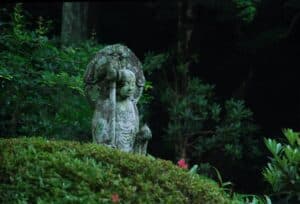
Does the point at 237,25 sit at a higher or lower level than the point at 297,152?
higher

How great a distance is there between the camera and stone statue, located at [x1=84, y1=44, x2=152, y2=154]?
7.05 m

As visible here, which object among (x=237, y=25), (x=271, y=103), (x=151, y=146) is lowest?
(x=151, y=146)

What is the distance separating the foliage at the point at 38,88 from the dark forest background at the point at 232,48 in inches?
90.2

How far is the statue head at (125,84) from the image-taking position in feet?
23.4

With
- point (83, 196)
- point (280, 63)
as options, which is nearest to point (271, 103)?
point (280, 63)

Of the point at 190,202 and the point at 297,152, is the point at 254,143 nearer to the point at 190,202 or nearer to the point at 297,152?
the point at 297,152

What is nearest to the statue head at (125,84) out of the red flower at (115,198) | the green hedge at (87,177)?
the green hedge at (87,177)

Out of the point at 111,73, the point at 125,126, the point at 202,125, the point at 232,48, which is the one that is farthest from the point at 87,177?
the point at 232,48

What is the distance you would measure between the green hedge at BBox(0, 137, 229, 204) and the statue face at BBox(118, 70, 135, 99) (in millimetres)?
1087

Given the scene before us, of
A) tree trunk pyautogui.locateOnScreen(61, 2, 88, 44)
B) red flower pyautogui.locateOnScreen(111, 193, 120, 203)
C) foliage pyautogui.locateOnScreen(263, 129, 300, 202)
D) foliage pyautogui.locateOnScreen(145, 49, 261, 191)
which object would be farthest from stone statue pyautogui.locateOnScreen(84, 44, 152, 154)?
tree trunk pyautogui.locateOnScreen(61, 2, 88, 44)

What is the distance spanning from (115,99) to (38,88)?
3.59m

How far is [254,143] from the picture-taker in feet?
41.7

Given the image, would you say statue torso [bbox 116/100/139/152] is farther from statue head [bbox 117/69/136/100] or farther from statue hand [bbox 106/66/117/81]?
statue hand [bbox 106/66/117/81]

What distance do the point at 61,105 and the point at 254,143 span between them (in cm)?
352
